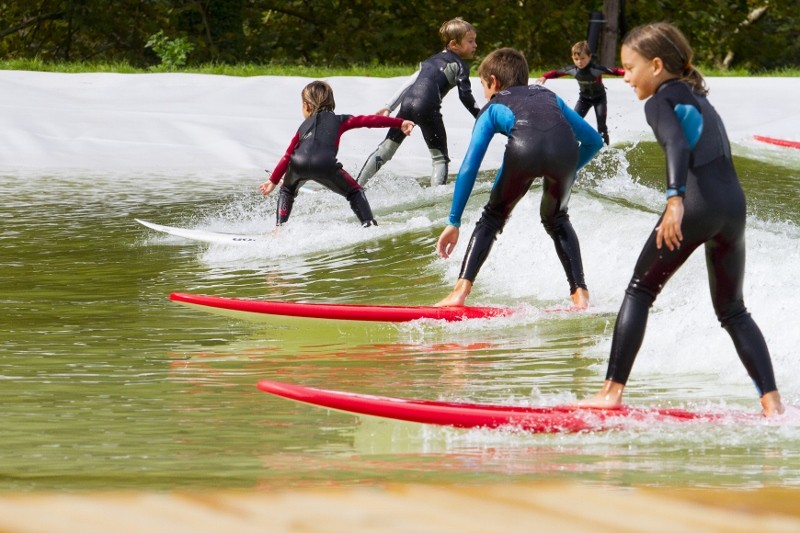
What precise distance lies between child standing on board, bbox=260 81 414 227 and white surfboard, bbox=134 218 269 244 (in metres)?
0.77

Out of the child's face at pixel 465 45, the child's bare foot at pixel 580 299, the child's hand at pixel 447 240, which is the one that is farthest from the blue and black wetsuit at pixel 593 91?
the child's hand at pixel 447 240

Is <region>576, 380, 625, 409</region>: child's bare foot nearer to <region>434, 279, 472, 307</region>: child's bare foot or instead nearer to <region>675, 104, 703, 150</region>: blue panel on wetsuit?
<region>675, 104, 703, 150</region>: blue panel on wetsuit

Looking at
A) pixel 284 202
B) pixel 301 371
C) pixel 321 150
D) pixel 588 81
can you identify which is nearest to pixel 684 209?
pixel 301 371

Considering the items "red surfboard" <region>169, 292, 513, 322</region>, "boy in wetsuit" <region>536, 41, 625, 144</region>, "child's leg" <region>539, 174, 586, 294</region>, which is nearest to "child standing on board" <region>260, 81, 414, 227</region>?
"red surfboard" <region>169, 292, 513, 322</region>

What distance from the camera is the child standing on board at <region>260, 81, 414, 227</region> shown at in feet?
34.7

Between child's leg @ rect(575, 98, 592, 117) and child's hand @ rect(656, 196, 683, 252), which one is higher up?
child's leg @ rect(575, 98, 592, 117)

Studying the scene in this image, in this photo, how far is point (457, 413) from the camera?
5.35 meters

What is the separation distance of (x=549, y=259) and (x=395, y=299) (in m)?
1.29

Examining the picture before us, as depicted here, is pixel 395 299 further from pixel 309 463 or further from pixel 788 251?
pixel 309 463

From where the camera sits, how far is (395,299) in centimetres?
941

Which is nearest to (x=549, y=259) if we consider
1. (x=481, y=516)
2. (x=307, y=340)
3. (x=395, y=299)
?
(x=395, y=299)

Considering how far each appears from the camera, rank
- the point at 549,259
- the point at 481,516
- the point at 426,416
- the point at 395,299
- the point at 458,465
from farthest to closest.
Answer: the point at 549,259
the point at 395,299
the point at 426,416
the point at 458,465
the point at 481,516

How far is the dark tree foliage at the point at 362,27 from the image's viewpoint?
3039 cm

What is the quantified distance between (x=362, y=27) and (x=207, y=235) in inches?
835
